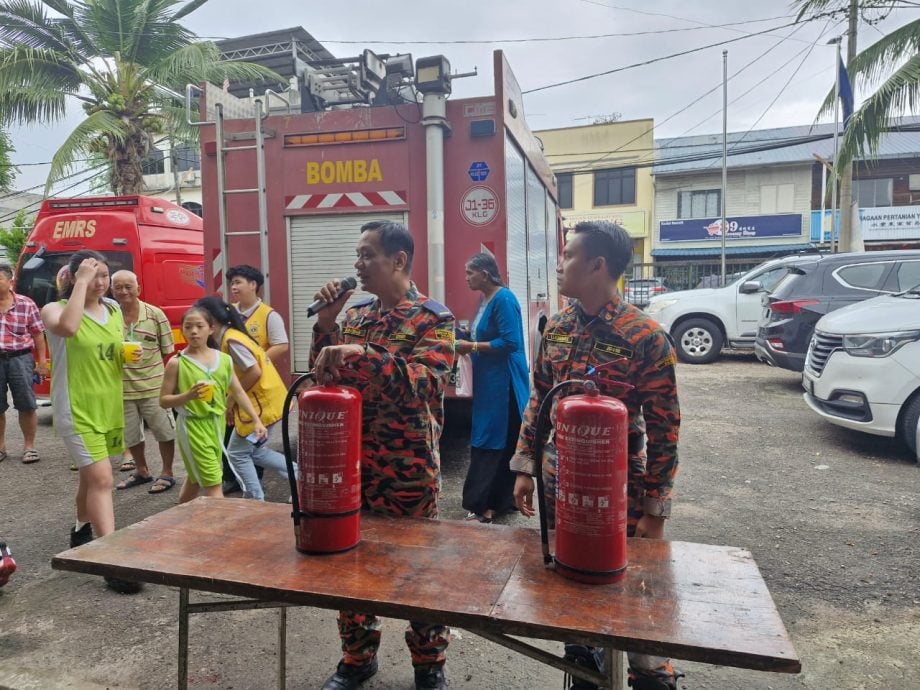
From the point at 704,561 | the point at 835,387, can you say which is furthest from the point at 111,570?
the point at 835,387

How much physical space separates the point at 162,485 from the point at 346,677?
3187 mm

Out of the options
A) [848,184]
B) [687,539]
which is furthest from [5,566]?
[848,184]

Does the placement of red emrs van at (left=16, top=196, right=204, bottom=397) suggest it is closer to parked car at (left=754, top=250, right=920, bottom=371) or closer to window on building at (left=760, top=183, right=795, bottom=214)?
parked car at (left=754, top=250, right=920, bottom=371)

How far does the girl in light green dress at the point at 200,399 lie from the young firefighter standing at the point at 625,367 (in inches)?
83.3

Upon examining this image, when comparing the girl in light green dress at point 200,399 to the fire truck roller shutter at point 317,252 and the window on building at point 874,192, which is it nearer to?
A: the fire truck roller shutter at point 317,252

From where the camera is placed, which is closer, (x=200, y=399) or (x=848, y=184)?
(x=200, y=399)

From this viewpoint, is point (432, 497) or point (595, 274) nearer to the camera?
point (595, 274)

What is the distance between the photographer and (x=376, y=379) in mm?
2035

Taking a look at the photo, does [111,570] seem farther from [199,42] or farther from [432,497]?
[199,42]

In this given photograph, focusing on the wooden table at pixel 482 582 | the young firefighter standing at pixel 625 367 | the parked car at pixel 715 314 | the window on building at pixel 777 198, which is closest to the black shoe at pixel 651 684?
the young firefighter standing at pixel 625 367

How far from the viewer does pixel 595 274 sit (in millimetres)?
2123

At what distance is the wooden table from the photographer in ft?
4.54

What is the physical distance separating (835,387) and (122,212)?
7.63 m

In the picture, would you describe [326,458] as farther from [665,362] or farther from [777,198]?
[777,198]
